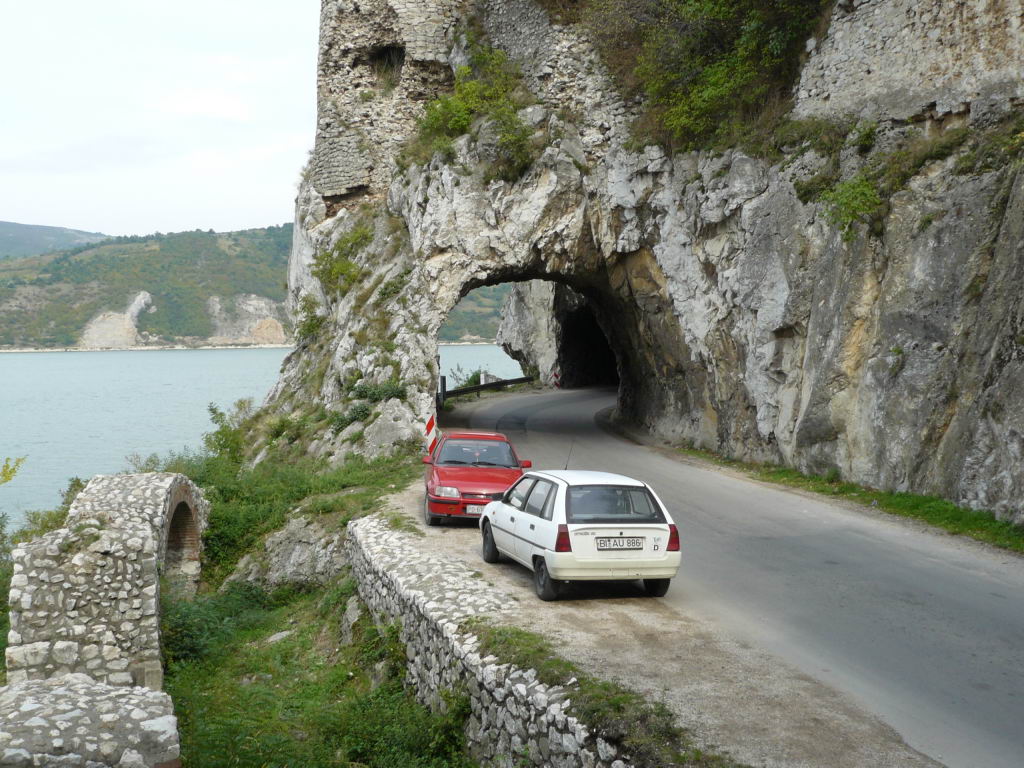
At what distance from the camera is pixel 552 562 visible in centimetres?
959

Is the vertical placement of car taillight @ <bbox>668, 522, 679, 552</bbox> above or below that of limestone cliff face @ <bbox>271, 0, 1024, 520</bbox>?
below

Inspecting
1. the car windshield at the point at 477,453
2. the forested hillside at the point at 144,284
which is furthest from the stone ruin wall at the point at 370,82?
the forested hillside at the point at 144,284

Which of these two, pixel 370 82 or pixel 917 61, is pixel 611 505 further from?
pixel 370 82

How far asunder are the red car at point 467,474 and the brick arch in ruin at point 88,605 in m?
4.70

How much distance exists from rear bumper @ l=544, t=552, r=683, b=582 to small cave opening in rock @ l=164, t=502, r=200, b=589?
11569 millimetres

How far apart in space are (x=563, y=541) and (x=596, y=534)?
1.27ft

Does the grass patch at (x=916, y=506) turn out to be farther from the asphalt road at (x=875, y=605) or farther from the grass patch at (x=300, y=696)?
the grass patch at (x=300, y=696)

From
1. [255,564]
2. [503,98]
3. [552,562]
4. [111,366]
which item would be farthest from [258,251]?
[552,562]

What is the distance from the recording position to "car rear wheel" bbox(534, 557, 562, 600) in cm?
994

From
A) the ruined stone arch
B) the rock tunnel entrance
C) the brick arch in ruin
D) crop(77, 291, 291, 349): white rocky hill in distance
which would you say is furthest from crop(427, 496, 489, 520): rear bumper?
crop(77, 291, 291, 349): white rocky hill in distance

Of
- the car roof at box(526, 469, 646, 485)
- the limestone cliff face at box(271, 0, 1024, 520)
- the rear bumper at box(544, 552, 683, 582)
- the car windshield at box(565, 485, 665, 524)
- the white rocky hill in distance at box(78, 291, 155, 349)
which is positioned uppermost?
the limestone cliff face at box(271, 0, 1024, 520)

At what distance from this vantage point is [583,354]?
5294 centimetres

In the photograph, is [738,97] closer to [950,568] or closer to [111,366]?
[950,568]

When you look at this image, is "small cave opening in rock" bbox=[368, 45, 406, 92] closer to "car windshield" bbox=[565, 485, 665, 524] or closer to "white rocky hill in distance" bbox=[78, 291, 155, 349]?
"car windshield" bbox=[565, 485, 665, 524]
